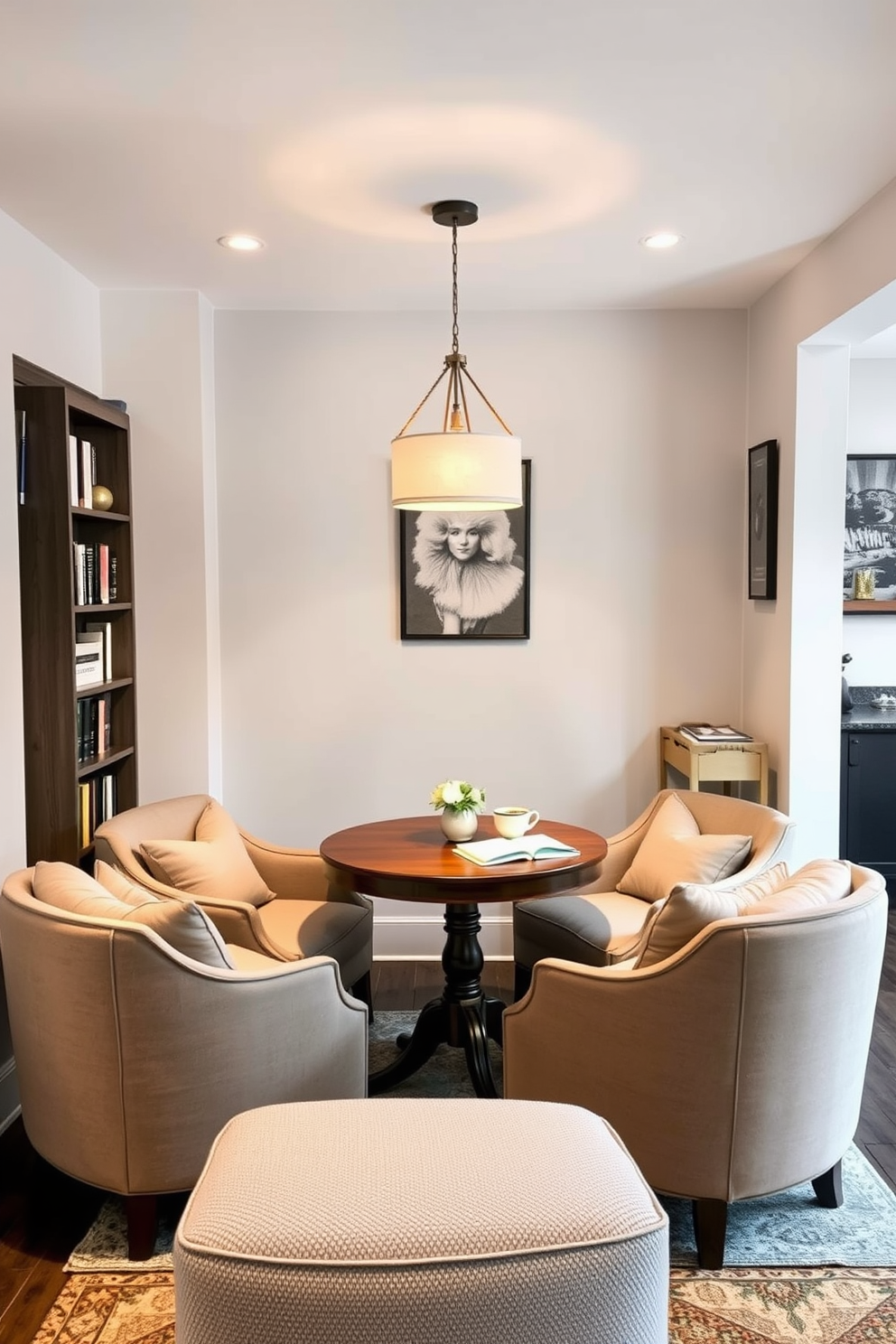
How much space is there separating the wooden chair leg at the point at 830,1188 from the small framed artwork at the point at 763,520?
2.13m

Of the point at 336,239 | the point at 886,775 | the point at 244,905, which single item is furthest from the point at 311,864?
the point at 886,775

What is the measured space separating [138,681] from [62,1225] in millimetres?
2161

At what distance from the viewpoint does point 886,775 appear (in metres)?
5.03

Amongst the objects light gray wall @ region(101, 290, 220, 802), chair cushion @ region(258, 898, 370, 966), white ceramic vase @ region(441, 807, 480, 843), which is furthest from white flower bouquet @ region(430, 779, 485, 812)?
light gray wall @ region(101, 290, 220, 802)

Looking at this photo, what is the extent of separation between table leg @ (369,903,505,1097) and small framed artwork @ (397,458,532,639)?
1521 mm

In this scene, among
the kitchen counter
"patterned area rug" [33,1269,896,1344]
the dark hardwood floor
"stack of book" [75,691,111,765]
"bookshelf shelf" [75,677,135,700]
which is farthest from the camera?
the kitchen counter

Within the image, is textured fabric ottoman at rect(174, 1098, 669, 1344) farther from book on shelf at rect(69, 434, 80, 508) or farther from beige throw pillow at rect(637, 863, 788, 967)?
book on shelf at rect(69, 434, 80, 508)

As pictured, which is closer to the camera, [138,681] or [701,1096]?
[701,1096]

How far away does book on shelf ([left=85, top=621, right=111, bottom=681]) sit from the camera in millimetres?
4031

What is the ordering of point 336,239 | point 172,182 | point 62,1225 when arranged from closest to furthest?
point 62,1225
point 172,182
point 336,239

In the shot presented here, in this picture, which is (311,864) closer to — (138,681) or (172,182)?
(138,681)

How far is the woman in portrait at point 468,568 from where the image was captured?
443cm

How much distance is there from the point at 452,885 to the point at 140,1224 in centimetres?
106

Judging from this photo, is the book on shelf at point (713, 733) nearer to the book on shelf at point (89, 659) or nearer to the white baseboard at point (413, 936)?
the white baseboard at point (413, 936)
